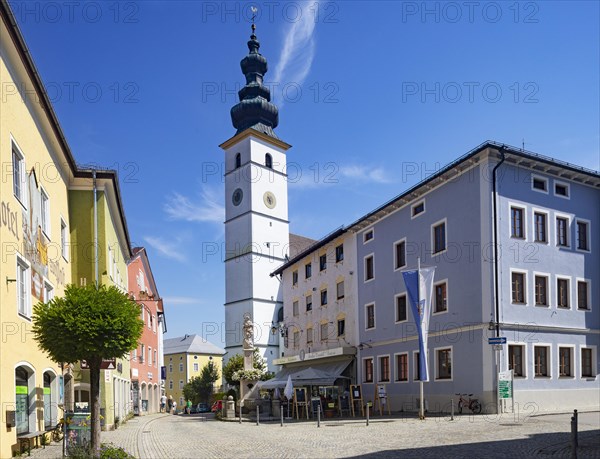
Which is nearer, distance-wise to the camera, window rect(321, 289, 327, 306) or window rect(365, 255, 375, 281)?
window rect(365, 255, 375, 281)

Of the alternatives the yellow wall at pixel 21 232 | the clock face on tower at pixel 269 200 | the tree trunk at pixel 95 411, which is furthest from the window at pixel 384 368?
the clock face on tower at pixel 269 200

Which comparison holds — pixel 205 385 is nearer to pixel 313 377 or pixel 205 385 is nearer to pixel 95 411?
pixel 313 377

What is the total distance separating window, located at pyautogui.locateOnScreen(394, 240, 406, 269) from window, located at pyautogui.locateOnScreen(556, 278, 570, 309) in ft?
25.8

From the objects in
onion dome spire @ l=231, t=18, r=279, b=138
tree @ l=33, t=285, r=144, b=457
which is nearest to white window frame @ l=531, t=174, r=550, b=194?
tree @ l=33, t=285, r=144, b=457

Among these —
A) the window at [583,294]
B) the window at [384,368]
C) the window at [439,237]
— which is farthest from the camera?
the window at [384,368]

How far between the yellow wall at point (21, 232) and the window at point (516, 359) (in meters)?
18.3

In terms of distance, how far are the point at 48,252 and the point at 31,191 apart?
3374 millimetres

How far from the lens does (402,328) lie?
33094 mm

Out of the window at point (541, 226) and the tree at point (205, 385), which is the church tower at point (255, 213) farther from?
the window at point (541, 226)

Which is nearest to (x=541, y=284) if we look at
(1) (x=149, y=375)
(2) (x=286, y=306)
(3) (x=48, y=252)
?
(3) (x=48, y=252)

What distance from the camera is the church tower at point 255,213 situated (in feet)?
240

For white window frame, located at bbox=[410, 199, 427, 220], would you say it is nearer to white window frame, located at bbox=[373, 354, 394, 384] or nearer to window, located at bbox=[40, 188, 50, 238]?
white window frame, located at bbox=[373, 354, 394, 384]

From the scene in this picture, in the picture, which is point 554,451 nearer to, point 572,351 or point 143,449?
point 143,449

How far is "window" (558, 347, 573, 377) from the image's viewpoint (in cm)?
2820
